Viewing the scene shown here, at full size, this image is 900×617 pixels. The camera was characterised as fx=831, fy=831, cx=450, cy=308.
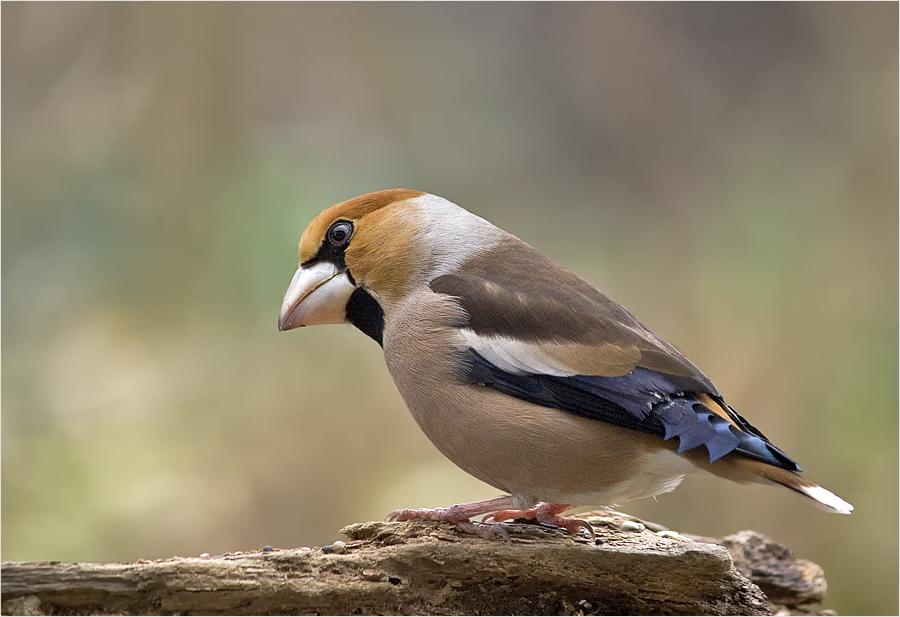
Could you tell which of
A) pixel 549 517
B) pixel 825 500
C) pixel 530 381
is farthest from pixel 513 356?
pixel 825 500

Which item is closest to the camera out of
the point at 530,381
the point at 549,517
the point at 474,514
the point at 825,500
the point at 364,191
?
the point at 825,500

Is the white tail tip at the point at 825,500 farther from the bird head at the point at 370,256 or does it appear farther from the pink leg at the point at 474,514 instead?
the bird head at the point at 370,256

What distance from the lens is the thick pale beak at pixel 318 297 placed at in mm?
3221

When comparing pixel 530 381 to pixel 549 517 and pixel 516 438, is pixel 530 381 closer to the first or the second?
pixel 516 438

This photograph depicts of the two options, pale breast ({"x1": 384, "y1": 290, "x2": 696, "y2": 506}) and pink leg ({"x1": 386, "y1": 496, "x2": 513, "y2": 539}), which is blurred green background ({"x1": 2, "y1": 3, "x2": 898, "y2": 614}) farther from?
pale breast ({"x1": 384, "y1": 290, "x2": 696, "y2": 506})

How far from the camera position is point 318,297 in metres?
3.22

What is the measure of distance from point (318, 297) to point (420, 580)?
1.16m

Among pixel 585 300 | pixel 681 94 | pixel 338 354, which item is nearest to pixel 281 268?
pixel 338 354

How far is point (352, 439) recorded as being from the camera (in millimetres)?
5324

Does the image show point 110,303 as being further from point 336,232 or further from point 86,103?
point 336,232

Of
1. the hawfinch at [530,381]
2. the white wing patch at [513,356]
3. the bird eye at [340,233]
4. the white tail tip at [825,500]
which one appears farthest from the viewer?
the bird eye at [340,233]

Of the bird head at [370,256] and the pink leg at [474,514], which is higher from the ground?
the bird head at [370,256]

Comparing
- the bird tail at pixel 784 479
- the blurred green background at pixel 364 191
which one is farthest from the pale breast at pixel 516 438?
the blurred green background at pixel 364 191

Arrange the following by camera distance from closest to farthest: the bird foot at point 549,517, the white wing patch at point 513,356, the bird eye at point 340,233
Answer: the white wing patch at point 513,356 → the bird foot at point 549,517 → the bird eye at point 340,233
